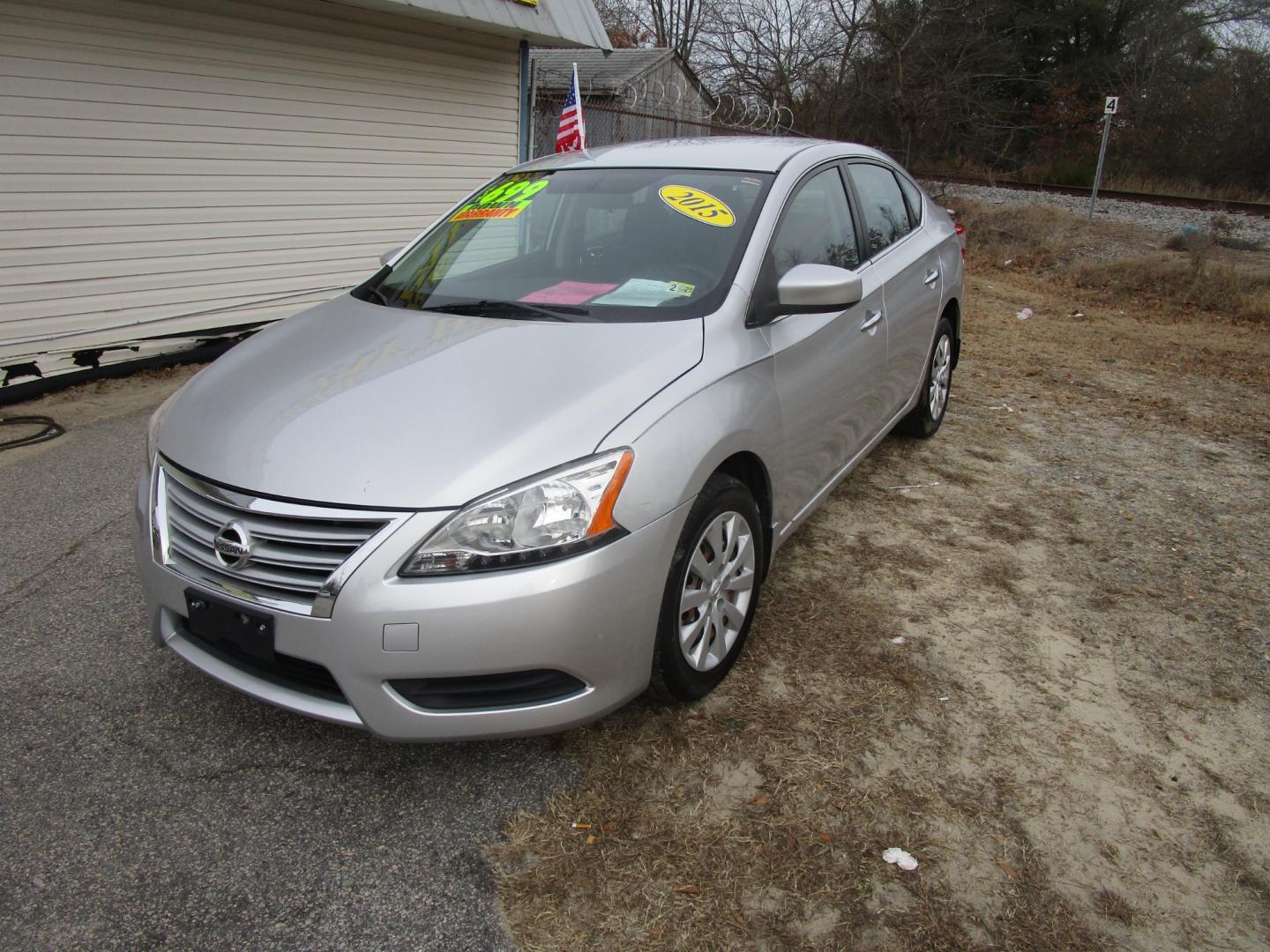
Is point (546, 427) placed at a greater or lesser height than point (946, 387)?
greater

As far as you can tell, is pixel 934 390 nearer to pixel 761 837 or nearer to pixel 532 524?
pixel 761 837

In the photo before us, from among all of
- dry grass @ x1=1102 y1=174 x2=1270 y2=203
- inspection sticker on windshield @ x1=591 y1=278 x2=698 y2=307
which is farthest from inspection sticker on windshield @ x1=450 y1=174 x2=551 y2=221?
dry grass @ x1=1102 y1=174 x2=1270 y2=203

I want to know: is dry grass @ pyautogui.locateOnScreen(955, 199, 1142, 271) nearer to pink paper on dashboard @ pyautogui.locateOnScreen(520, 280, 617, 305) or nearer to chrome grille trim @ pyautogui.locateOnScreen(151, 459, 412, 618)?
pink paper on dashboard @ pyautogui.locateOnScreen(520, 280, 617, 305)

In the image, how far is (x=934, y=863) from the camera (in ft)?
7.22

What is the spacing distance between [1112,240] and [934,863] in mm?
13471

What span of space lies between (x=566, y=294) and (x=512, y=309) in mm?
206

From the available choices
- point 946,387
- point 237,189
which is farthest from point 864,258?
point 237,189

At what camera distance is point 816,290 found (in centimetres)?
283

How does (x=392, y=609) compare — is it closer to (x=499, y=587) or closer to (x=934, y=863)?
(x=499, y=587)

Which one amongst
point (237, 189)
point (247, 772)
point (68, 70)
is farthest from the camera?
point (237, 189)

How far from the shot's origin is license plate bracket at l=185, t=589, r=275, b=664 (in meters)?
2.18

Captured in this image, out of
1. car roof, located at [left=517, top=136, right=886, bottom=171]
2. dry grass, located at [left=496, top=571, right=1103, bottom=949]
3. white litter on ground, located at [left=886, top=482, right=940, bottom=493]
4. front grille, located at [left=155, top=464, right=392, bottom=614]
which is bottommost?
dry grass, located at [left=496, top=571, right=1103, bottom=949]

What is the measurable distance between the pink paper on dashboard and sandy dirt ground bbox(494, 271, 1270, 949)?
4.41ft

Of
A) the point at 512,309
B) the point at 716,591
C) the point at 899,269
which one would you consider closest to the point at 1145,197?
the point at 899,269
